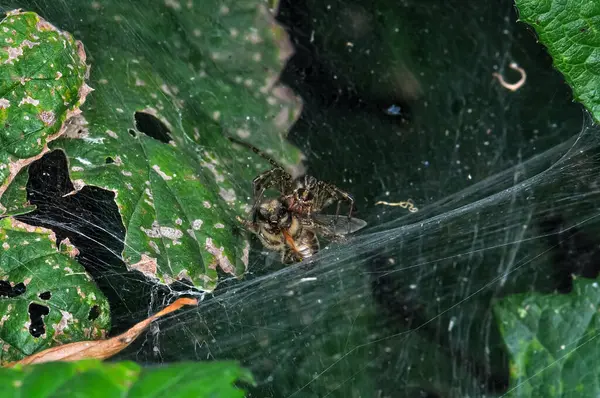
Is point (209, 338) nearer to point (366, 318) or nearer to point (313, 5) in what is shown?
point (366, 318)

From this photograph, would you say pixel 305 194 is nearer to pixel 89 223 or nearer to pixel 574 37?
pixel 89 223

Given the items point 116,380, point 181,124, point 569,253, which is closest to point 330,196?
point 181,124

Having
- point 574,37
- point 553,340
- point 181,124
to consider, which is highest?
point 574,37

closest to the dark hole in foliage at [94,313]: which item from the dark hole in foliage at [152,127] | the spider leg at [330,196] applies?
the dark hole in foliage at [152,127]

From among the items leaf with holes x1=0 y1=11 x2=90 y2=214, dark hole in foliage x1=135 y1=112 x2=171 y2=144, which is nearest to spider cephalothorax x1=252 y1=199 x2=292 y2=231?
dark hole in foliage x1=135 y1=112 x2=171 y2=144

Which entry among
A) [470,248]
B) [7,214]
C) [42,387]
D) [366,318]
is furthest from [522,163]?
[42,387]
